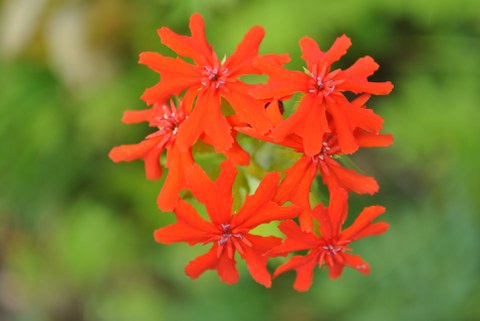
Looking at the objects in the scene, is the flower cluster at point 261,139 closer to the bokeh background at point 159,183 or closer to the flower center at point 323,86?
the flower center at point 323,86

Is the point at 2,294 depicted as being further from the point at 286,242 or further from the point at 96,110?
the point at 286,242

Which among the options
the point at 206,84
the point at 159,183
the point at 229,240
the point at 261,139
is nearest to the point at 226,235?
the point at 229,240

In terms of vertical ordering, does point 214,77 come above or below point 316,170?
above

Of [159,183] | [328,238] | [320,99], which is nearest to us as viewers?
[320,99]

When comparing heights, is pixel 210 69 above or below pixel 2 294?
above

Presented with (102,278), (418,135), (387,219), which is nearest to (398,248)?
(387,219)

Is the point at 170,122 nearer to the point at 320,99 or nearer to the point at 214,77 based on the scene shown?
the point at 214,77

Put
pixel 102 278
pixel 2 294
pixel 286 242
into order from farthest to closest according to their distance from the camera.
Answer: pixel 2 294
pixel 102 278
pixel 286 242
